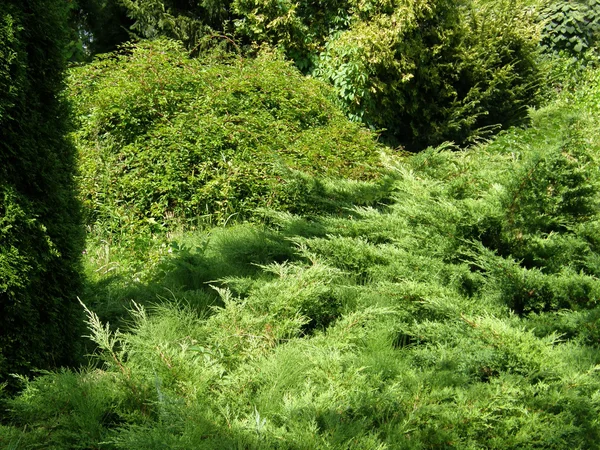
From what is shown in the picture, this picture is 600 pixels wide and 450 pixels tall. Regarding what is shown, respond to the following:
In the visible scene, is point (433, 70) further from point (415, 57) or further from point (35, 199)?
point (35, 199)

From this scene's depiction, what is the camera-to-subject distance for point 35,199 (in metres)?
2.80

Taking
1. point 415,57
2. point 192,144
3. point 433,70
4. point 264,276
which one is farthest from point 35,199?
point 433,70

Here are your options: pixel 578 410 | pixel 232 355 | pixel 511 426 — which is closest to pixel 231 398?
pixel 232 355

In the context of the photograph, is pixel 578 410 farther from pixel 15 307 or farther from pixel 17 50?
pixel 17 50

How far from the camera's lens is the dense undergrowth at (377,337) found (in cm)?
219

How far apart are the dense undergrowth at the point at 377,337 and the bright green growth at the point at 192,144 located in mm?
1349

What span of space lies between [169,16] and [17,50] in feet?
A: 31.3

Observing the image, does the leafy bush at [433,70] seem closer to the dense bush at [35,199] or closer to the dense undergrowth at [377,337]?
the dense undergrowth at [377,337]

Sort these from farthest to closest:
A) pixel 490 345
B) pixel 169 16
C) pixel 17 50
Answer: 1. pixel 169 16
2. pixel 17 50
3. pixel 490 345

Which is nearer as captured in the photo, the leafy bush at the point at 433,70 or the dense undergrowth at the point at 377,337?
the dense undergrowth at the point at 377,337

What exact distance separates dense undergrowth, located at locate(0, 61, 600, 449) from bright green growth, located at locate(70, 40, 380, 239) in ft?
4.43

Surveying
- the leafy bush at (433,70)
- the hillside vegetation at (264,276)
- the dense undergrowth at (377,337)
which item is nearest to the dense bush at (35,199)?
the hillside vegetation at (264,276)

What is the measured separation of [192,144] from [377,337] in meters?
3.59

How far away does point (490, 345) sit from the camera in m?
2.48
